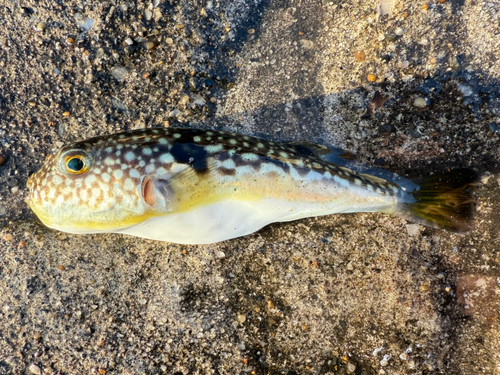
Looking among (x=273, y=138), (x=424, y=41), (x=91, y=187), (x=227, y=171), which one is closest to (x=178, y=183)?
(x=227, y=171)

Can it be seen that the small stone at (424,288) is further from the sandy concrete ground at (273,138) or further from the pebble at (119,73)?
the pebble at (119,73)

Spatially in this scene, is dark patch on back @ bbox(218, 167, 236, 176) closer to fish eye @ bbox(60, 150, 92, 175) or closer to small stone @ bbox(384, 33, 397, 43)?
fish eye @ bbox(60, 150, 92, 175)

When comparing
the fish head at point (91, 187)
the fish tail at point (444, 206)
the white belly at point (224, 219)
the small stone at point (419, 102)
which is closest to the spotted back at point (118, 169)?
the fish head at point (91, 187)

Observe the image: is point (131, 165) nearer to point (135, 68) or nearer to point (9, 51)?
point (135, 68)

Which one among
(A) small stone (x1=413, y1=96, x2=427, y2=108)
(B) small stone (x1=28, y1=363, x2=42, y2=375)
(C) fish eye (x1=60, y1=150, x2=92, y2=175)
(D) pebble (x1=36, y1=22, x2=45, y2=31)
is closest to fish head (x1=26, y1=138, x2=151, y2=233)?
(C) fish eye (x1=60, y1=150, x2=92, y2=175)

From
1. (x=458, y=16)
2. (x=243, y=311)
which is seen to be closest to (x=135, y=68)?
(x=243, y=311)

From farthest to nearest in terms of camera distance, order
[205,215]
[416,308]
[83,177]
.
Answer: [416,308] < [205,215] < [83,177]

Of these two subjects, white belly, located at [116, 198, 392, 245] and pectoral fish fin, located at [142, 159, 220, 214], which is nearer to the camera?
pectoral fish fin, located at [142, 159, 220, 214]
